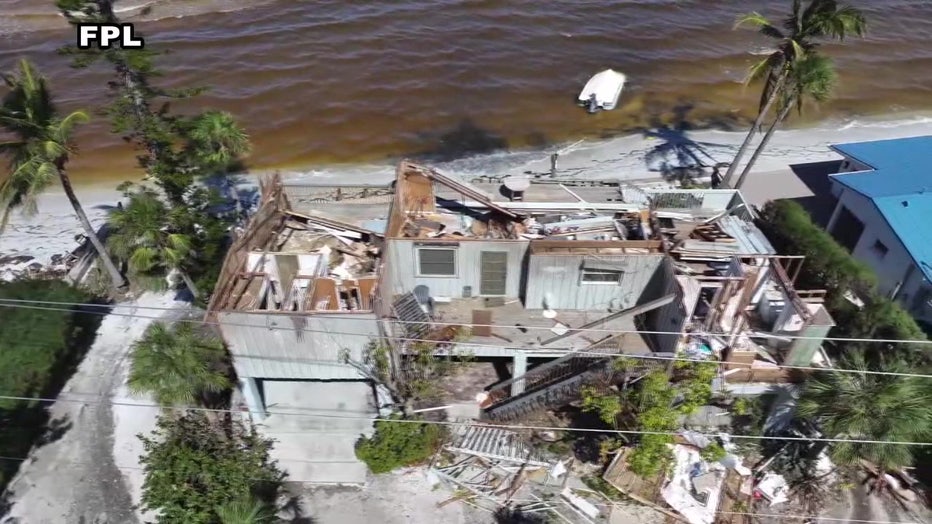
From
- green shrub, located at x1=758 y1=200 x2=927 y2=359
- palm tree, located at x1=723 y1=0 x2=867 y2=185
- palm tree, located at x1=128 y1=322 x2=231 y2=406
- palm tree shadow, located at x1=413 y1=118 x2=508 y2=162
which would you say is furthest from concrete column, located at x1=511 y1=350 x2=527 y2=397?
palm tree shadow, located at x1=413 y1=118 x2=508 y2=162

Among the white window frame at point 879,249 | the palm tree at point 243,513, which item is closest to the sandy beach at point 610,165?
the white window frame at point 879,249

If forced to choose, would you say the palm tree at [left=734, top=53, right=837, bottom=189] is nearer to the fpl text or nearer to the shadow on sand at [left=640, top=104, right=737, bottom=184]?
the shadow on sand at [left=640, top=104, right=737, bottom=184]

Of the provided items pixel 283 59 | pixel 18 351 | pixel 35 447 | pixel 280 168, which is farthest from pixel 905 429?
pixel 283 59

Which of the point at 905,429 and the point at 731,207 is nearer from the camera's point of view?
the point at 905,429

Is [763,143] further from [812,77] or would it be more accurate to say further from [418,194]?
[418,194]

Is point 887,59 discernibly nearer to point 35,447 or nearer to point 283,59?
point 283,59

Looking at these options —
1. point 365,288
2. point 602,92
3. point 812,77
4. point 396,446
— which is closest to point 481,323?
point 365,288
